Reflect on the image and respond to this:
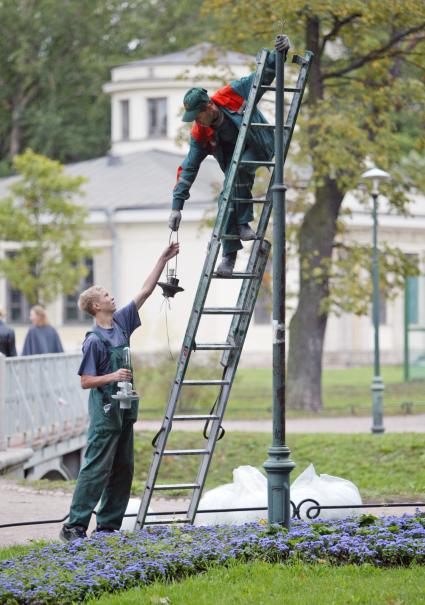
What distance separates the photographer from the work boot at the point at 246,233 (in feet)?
33.1

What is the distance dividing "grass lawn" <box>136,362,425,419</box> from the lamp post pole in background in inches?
747

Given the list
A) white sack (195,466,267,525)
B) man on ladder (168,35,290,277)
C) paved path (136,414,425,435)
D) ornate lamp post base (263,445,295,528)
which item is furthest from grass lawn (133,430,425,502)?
man on ladder (168,35,290,277)

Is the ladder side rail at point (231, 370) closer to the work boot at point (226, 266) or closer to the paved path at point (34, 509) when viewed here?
the work boot at point (226, 266)

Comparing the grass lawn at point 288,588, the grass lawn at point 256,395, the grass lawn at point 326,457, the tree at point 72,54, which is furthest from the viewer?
the tree at point 72,54

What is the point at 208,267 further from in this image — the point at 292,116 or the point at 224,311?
the point at 292,116

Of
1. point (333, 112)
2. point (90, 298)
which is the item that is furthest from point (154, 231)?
point (90, 298)

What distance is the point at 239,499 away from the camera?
11.6m

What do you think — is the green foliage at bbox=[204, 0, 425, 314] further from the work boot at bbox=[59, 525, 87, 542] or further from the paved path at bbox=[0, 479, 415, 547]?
the work boot at bbox=[59, 525, 87, 542]

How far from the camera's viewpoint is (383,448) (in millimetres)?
20500

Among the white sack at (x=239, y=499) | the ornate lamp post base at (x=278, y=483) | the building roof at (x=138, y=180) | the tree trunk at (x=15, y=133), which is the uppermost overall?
the tree trunk at (x=15, y=133)

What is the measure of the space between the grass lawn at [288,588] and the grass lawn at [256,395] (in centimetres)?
1997

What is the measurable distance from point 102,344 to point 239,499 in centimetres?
212

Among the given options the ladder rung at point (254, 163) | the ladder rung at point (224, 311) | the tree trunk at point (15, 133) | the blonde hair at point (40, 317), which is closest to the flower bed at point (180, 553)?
the ladder rung at point (224, 311)

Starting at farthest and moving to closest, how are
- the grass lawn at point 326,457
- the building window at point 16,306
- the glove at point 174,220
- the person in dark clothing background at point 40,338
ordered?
the building window at point 16,306 → the person in dark clothing background at point 40,338 → the grass lawn at point 326,457 → the glove at point 174,220
